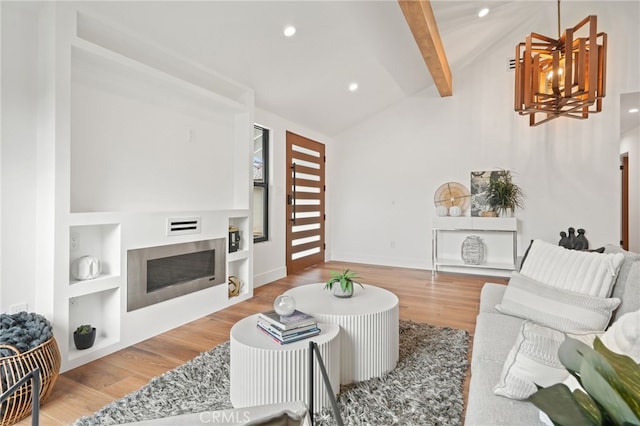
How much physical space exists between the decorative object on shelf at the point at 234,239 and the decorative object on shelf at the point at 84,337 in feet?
5.07

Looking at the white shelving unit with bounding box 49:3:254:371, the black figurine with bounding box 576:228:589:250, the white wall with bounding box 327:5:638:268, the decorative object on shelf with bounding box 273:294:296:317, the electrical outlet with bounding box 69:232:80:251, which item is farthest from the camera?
the white wall with bounding box 327:5:638:268

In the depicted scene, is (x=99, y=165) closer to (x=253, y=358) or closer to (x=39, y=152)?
(x=39, y=152)

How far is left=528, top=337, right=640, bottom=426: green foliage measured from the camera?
0.38 metres

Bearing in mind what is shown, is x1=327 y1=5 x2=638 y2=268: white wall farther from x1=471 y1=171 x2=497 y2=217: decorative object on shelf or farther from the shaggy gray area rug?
the shaggy gray area rug

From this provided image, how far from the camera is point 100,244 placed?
2.74m

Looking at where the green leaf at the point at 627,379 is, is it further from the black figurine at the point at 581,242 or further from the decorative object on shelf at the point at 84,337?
the black figurine at the point at 581,242

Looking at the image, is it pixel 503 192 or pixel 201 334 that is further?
pixel 503 192

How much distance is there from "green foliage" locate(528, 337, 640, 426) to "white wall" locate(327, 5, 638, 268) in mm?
5443

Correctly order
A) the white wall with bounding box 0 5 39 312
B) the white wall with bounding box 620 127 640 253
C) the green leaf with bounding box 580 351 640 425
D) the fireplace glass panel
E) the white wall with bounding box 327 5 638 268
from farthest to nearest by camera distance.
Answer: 1. the white wall with bounding box 620 127 640 253
2. the white wall with bounding box 327 5 638 268
3. the fireplace glass panel
4. the white wall with bounding box 0 5 39 312
5. the green leaf with bounding box 580 351 640 425

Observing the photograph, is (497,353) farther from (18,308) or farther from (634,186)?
(634,186)

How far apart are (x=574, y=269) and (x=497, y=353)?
72cm

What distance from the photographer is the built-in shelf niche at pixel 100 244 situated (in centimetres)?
257

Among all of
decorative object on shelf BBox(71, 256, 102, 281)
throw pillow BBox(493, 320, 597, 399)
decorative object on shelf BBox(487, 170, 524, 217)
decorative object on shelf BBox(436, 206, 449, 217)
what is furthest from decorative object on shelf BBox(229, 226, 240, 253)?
decorative object on shelf BBox(487, 170, 524, 217)

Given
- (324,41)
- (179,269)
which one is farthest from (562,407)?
(324,41)
